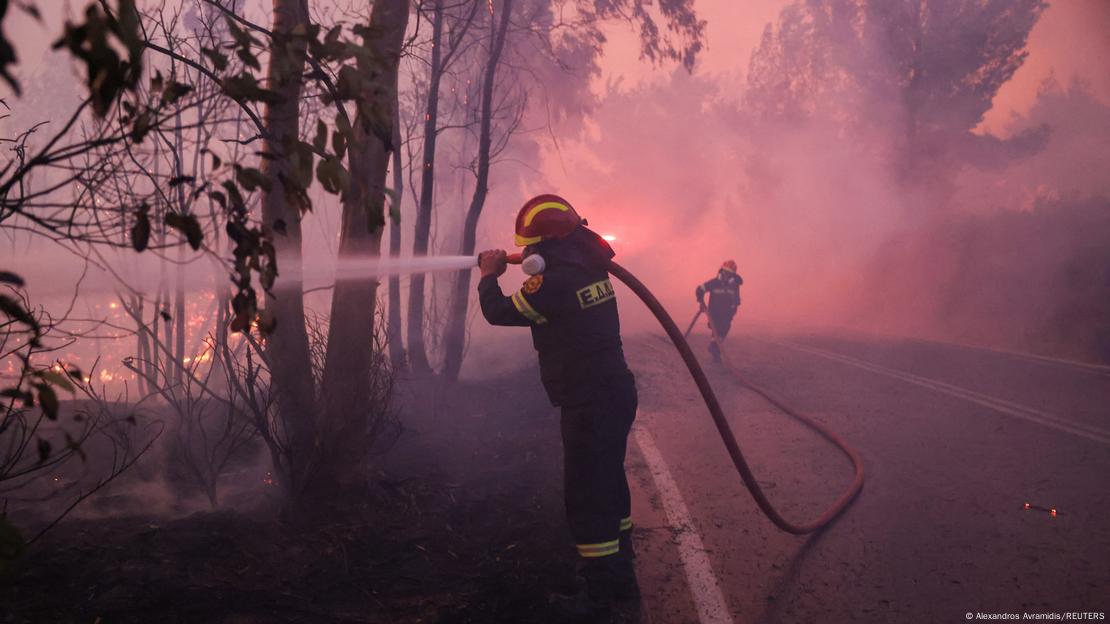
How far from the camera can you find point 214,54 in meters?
1.57

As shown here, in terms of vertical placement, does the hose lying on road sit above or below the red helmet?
below

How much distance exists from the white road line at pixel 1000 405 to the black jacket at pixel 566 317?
17.4ft

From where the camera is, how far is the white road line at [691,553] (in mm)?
3431

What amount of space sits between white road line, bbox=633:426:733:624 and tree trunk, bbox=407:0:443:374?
382 centimetres

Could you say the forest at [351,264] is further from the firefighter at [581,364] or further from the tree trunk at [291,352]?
the firefighter at [581,364]

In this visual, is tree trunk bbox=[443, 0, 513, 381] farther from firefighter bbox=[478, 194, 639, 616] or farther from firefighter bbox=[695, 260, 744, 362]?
firefighter bbox=[695, 260, 744, 362]

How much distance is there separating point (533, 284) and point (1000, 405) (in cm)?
676

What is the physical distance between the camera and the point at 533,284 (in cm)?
387

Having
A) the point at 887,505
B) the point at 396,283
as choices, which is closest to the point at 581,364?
the point at 887,505

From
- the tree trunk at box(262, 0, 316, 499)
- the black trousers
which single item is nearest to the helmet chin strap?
the black trousers

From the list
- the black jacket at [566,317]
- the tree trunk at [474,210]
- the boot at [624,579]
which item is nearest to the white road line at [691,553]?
the boot at [624,579]

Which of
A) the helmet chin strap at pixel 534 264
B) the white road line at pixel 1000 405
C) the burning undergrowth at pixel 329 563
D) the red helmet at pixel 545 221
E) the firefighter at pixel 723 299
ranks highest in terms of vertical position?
the red helmet at pixel 545 221

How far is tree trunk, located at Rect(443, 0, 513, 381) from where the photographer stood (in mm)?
8023

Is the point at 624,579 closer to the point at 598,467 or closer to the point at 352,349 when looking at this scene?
the point at 598,467
